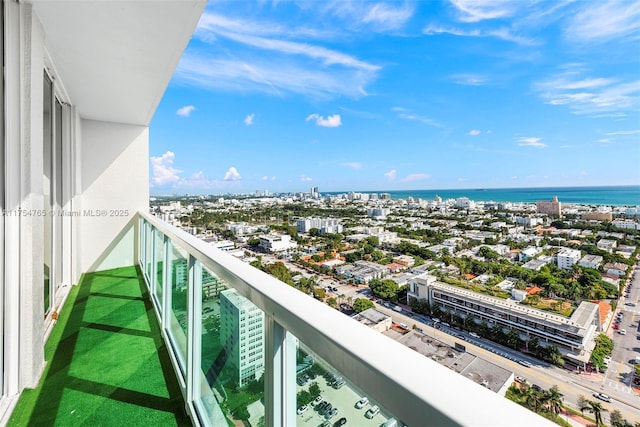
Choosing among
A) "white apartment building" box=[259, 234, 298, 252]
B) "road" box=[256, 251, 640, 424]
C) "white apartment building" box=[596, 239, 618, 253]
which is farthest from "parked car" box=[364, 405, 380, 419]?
"white apartment building" box=[259, 234, 298, 252]

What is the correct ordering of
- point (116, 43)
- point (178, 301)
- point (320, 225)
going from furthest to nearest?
point (320, 225), point (116, 43), point (178, 301)

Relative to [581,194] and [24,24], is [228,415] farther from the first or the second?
[581,194]

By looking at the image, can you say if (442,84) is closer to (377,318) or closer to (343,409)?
(377,318)

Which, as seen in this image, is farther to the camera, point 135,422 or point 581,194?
point 581,194

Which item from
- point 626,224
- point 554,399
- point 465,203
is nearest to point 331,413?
point 554,399

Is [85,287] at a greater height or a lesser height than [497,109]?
lesser

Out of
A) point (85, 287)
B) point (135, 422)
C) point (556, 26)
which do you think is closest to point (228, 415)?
point (135, 422)
